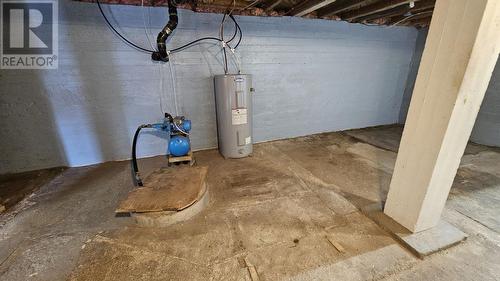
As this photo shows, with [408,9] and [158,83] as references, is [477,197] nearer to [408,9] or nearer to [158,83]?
[408,9]

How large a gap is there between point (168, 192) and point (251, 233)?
80 centimetres

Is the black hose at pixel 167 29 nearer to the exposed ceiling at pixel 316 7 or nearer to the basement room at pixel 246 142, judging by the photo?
the basement room at pixel 246 142

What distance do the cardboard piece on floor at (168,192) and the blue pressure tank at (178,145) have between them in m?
0.23

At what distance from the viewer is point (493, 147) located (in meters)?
3.39

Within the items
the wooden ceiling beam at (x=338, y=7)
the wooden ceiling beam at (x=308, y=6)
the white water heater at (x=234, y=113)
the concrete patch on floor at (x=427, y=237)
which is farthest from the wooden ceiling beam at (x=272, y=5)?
the concrete patch on floor at (x=427, y=237)

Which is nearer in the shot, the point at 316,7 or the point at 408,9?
the point at 316,7

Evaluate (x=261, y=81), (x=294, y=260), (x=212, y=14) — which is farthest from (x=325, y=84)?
(x=294, y=260)

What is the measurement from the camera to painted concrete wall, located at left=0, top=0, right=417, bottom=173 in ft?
8.05

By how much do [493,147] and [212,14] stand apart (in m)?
4.72

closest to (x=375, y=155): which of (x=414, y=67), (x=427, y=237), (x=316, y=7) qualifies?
(x=427, y=237)

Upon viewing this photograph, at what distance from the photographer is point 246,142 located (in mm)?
2975

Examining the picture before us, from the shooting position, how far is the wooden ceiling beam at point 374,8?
2656 mm

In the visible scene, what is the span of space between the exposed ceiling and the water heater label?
131cm

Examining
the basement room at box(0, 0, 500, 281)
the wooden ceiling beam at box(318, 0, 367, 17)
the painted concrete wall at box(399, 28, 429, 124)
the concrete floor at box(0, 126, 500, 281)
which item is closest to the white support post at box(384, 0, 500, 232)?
the basement room at box(0, 0, 500, 281)
